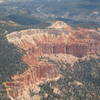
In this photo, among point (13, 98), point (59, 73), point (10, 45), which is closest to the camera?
point (13, 98)

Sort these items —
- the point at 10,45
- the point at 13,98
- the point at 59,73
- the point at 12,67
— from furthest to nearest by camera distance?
the point at 10,45
the point at 59,73
the point at 12,67
the point at 13,98

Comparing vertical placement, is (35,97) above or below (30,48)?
below

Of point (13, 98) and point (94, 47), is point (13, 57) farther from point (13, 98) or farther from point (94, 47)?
point (94, 47)

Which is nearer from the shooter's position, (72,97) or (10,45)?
(72,97)

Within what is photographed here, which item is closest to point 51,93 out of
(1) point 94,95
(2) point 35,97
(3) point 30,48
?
(2) point 35,97

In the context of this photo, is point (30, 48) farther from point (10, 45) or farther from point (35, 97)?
point (35, 97)

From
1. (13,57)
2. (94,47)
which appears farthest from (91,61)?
(13,57)
